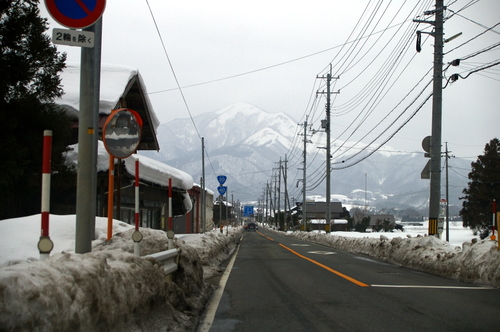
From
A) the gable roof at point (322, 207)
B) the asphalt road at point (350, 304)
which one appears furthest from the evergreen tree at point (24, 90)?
the gable roof at point (322, 207)

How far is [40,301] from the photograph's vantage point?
3035mm

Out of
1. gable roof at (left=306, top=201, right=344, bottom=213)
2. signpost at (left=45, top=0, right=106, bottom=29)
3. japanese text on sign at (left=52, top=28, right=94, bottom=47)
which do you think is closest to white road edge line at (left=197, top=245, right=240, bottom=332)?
japanese text on sign at (left=52, top=28, right=94, bottom=47)

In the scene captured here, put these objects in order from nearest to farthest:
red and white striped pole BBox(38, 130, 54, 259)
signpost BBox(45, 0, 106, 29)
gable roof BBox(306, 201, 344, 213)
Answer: red and white striped pole BBox(38, 130, 54, 259)
signpost BBox(45, 0, 106, 29)
gable roof BBox(306, 201, 344, 213)

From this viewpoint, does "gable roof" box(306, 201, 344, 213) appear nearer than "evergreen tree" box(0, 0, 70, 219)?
No

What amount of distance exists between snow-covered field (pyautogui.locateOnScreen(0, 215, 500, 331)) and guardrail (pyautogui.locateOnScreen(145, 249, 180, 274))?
19 centimetres

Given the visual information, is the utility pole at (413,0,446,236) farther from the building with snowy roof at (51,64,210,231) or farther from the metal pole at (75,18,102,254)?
the metal pole at (75,18,102,254)

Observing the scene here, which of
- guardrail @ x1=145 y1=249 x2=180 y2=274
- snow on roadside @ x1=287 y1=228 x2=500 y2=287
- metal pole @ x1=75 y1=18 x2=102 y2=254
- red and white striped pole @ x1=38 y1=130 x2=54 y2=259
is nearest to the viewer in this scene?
red and white striped pole @ x1=38 y1=130 x2=54 y2=259

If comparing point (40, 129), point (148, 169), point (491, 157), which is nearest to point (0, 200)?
point (40, 129)

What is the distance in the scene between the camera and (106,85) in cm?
1947

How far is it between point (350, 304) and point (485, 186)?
43874 mm

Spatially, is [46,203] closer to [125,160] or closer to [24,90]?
[24,90]

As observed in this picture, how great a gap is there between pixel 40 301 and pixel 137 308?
1.84m

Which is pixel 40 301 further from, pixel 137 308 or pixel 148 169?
pixel 148 169

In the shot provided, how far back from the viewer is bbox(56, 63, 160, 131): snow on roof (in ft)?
57.4
